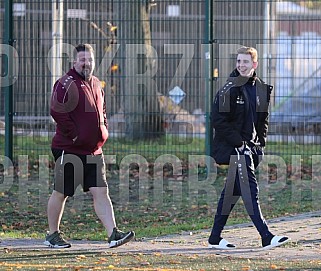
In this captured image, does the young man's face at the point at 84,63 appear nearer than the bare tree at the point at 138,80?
Yes

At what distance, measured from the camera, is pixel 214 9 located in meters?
14.3

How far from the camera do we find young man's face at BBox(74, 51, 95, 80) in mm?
9023

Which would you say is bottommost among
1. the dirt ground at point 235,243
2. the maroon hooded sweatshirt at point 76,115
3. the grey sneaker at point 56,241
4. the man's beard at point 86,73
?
the dirt ground at point 235,243

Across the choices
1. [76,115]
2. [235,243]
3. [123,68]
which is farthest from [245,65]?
[123,68]

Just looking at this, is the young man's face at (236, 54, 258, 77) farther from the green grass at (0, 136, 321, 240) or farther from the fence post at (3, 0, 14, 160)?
the fence post at (3, 0, 14, 160)

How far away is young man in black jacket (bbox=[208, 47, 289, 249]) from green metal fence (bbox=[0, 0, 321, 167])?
534 cm

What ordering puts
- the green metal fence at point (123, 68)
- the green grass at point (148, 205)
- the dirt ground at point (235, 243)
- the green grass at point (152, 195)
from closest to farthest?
the green grass at point (148, 205) → the dirt ground at point (235, 243) → the green grass at point (152, 195) → the green metal fence at point (123, 68)

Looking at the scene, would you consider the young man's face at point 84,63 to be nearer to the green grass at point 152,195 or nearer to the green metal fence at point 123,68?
the green grass at point 152,195

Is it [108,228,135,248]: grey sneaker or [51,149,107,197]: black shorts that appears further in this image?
[51,149,107,197]: black shorts

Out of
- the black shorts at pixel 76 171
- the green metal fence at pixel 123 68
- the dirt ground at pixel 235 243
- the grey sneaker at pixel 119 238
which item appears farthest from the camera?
the green metal fence at pixel 123 68

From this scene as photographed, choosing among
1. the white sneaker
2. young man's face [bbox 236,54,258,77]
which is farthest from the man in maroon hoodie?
young man's face [bbox 236,54,258,77]

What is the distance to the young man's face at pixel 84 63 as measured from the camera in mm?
9023

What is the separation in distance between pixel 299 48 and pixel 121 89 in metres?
2.72

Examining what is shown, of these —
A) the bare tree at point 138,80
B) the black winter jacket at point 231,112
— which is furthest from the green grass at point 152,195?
the black winter jacket at point 231,112
